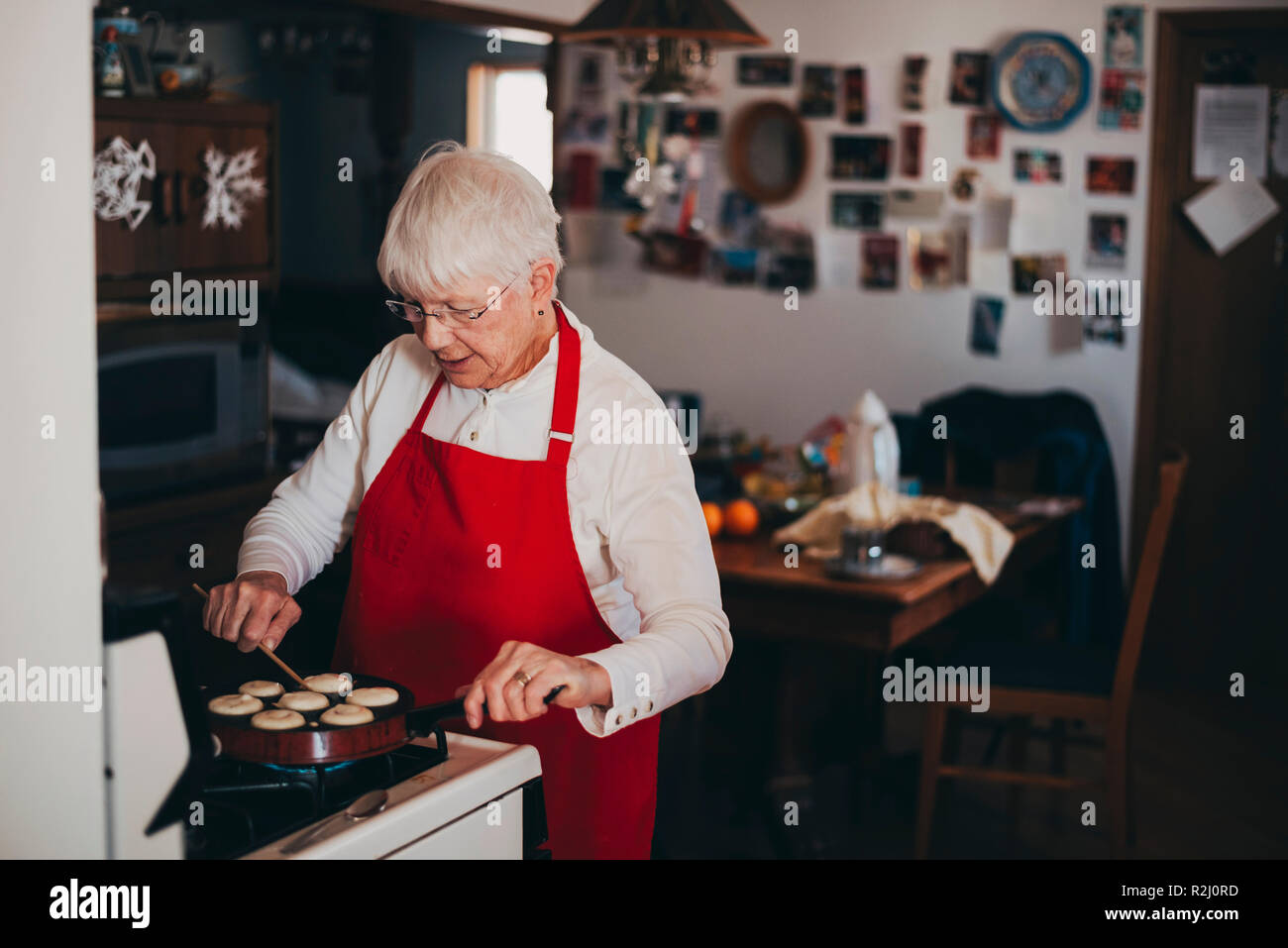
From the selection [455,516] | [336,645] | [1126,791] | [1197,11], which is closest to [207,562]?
[336,645]

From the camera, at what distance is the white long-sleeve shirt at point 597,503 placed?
1.42 metres

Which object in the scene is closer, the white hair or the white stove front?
the white stove front

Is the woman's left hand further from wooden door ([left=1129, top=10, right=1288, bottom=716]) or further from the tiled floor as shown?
wooden door ([left=1129, top=10, right=1288, bottom=716])

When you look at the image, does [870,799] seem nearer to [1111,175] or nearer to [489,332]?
[1111,175]

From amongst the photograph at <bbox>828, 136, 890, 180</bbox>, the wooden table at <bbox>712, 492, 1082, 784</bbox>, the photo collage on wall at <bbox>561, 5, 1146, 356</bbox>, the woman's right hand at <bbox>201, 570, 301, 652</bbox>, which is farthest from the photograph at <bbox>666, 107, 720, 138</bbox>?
the woman's right hand at <bbox>201, 570, 301, 652</bbox>

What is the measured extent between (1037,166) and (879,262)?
24.3 inches

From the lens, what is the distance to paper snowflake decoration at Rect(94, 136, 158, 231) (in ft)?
8.93

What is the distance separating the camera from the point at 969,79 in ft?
15.3

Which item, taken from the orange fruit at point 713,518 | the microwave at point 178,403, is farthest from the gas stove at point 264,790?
the orange fruit at point 713,518

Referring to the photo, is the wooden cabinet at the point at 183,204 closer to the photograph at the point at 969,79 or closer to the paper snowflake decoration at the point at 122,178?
the paper snowflake decoration at the point at 122,178

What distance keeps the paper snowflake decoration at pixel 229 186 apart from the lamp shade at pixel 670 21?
2.74ft

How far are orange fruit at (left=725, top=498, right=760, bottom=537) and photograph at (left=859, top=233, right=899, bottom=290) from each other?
182 cm

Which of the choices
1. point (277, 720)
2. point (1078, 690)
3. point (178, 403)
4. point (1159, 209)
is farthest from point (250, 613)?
point (1159, 209)

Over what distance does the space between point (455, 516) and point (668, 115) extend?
375 centimetres
